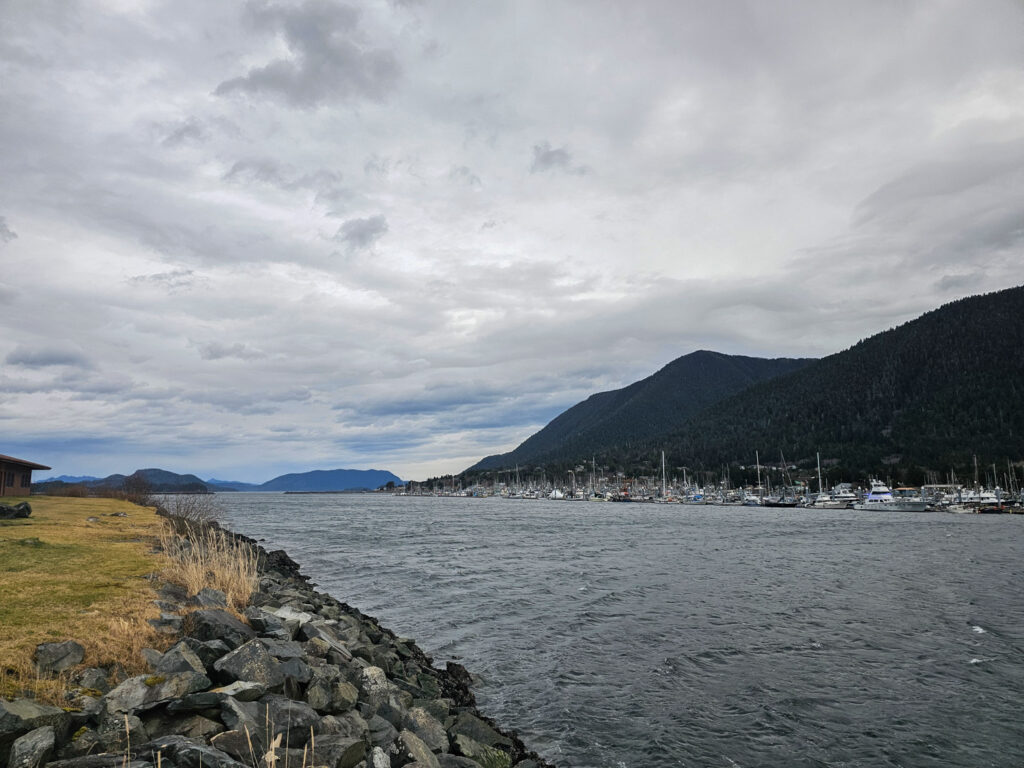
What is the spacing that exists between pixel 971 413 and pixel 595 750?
795 ft

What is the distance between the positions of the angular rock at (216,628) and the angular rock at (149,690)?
2.46 metres

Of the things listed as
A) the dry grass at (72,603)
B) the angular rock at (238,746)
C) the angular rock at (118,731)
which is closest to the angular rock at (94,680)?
the dry grass at (72,603)

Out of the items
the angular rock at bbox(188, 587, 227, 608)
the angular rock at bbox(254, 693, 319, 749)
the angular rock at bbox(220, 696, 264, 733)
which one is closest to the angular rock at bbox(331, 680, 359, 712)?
the angular rock at bbox(254, 693, 319, 749)

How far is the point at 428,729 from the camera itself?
11617 mm

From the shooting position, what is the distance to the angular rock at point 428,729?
442 inches

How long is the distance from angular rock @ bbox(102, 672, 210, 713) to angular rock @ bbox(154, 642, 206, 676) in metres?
0.40

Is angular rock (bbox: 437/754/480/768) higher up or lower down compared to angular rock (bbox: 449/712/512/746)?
higher up

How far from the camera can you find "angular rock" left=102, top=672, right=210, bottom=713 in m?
8.39

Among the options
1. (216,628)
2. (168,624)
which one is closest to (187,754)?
(216,628)

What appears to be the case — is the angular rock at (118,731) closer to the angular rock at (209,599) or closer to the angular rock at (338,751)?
the angular rock at (338,751)

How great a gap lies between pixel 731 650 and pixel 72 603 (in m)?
19.5

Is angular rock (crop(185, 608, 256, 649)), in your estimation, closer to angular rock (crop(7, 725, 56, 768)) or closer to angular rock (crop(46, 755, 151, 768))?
angular rock (crop(7, 725, 56, 768))

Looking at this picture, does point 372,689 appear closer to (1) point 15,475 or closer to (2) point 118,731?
(2) point 118,731

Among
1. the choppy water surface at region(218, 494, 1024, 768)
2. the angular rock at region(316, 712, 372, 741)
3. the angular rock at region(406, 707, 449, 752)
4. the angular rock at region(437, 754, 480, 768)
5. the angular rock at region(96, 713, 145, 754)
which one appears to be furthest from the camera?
the choppy water surface at region(218, 494, 1024, 768)
